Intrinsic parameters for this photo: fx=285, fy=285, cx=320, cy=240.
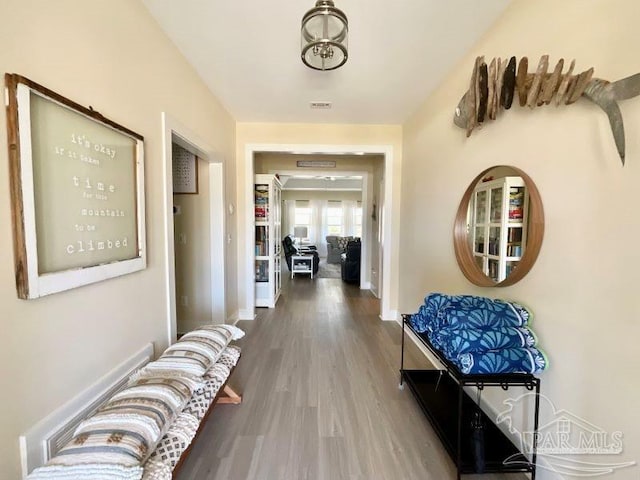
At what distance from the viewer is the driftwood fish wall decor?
109cm

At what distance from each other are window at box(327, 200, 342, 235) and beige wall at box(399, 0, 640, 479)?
9.38 meters

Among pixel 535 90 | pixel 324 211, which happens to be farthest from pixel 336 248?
pixel 535 90

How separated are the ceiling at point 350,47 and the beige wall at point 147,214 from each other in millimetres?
316

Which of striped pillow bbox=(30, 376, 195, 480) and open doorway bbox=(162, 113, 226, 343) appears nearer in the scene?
striped pillow bbox=(30, 376, 195, 480)

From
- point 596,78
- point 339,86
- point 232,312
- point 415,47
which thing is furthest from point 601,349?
point 232,312

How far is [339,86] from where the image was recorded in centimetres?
275

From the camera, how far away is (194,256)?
3.43 meters

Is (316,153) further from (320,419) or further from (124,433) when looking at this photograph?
(124,433)

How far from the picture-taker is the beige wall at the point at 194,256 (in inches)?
132

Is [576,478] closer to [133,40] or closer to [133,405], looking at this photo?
[133,405]

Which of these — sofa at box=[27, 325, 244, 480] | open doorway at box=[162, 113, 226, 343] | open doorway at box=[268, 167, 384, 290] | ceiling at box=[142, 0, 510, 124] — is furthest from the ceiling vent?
open doorway at box=[268, 167, 384, 290]

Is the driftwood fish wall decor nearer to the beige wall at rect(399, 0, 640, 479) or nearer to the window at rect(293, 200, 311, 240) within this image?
the beige wall at rect(399, 0, 640, 479)

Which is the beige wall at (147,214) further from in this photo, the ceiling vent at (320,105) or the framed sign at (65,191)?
the ceiling vent at (320,105)

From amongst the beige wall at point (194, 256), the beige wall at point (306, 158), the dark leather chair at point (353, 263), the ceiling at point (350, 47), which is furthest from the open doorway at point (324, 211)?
the ceiling at point (350, 47)
